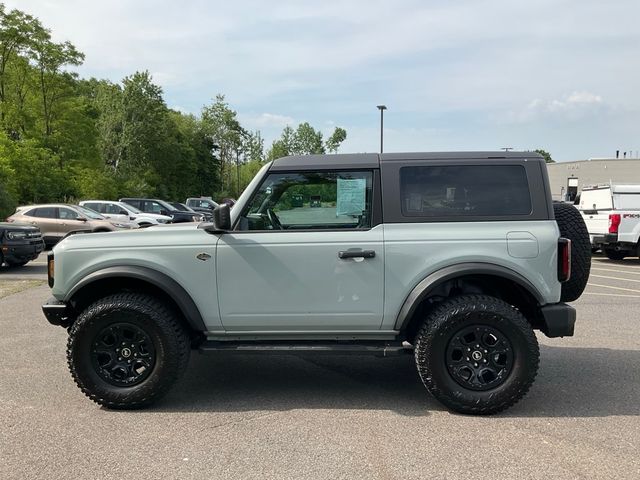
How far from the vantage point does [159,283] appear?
4082 mm

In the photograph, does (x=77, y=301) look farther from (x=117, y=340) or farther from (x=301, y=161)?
(x=301, y=161)

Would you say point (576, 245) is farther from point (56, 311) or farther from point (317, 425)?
point (56, 311)

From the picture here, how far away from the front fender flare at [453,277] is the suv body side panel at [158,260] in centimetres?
149

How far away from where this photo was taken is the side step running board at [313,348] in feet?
13.4

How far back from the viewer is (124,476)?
3.14 m

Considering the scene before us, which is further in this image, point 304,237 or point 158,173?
point 158,173

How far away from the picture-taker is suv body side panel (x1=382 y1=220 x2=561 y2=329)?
4043mm

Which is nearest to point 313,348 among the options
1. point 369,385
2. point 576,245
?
point 369,385

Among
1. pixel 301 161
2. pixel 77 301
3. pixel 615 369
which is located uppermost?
pixel 301 161

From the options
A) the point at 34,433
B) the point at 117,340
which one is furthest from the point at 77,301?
the point at 34,433

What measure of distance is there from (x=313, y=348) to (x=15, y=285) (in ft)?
27.9

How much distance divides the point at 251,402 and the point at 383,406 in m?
1.07

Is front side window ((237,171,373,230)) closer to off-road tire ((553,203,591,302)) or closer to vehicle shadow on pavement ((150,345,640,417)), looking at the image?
vehicle shadow on pavement ((150,345,640,417))

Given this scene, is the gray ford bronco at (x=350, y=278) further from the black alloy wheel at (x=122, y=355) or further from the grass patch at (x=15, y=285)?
the grass patch at (x=15, y=285)
